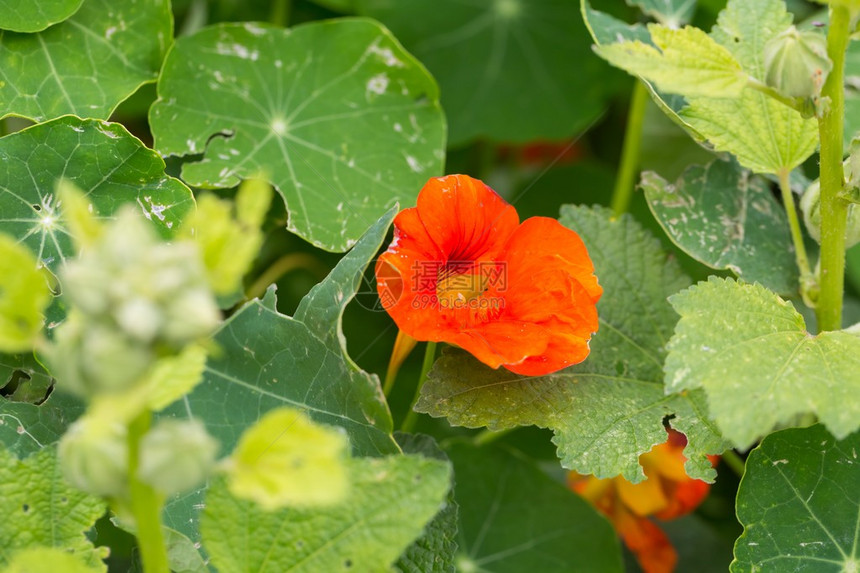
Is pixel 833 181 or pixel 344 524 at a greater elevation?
pixel 833 181

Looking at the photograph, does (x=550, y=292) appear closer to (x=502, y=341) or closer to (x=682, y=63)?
(x=502, y=341)

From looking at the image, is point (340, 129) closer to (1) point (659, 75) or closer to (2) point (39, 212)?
(2) point (39, 212)

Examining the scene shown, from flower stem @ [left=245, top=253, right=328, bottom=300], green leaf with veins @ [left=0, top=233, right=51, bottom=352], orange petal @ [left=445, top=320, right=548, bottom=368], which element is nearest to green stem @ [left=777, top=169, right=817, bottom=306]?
orange petal @ [left=445, top=320, right=548, bottom=368]

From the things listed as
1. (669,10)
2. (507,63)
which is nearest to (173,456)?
(669,10)

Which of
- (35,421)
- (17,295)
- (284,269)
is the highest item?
(17,295)

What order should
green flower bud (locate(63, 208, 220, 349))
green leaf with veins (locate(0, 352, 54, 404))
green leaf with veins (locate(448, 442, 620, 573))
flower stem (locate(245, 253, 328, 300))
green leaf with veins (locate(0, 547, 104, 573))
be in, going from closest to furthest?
green flower bud (locate(63, 208, 220, 349))
green leaf with veins (locate(0, 547, 104, 573))
green leaf with veins (locate(0, 352, 54, 404))
green leaf with veins (locate(448, 442, 620, 573))
flower stem (locate(245, 253, 328, 300))

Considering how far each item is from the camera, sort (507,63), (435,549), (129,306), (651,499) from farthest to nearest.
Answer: (507,63)
(651,499)
(435,549)
(129,306)

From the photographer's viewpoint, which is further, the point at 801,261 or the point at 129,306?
the point at 801,261

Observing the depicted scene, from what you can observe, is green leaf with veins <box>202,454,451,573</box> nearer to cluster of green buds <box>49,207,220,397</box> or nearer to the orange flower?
cluster of green buds <box>49,207,220,397</box>
